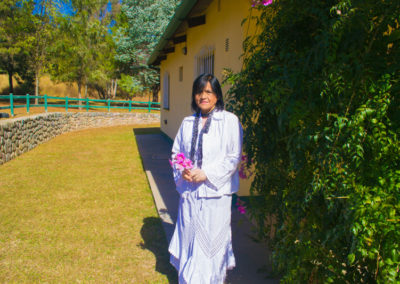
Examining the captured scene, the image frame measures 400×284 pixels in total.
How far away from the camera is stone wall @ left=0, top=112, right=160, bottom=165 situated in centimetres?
783

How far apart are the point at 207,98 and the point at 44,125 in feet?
35.4

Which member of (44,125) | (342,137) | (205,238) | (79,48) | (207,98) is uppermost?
(79,48)

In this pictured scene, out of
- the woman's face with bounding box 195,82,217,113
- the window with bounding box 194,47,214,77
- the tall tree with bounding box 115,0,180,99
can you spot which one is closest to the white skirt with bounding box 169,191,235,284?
the woman's face with bounding box 195,82,217,113

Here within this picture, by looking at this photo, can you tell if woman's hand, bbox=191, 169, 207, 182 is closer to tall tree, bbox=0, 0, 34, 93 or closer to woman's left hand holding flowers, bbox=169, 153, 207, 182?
woman's left hand holding flowers, bbox=169, 153, 207, 182

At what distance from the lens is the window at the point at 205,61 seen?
19.0 feet

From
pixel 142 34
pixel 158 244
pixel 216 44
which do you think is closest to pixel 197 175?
pixel 158 244

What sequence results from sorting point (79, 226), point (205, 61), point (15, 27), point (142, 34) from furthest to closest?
point (142, 34) → point (15, 27) → point (205, 61) → point (79, 226)

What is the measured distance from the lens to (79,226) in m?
3.99

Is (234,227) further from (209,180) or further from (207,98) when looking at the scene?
(207,98)

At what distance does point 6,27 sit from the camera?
2414cm

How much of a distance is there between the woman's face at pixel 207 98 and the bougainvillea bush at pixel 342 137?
51 cm

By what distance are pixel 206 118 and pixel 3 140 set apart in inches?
281

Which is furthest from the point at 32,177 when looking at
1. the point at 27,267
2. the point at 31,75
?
the point at 31,75

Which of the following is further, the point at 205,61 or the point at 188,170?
the point at 205,61
